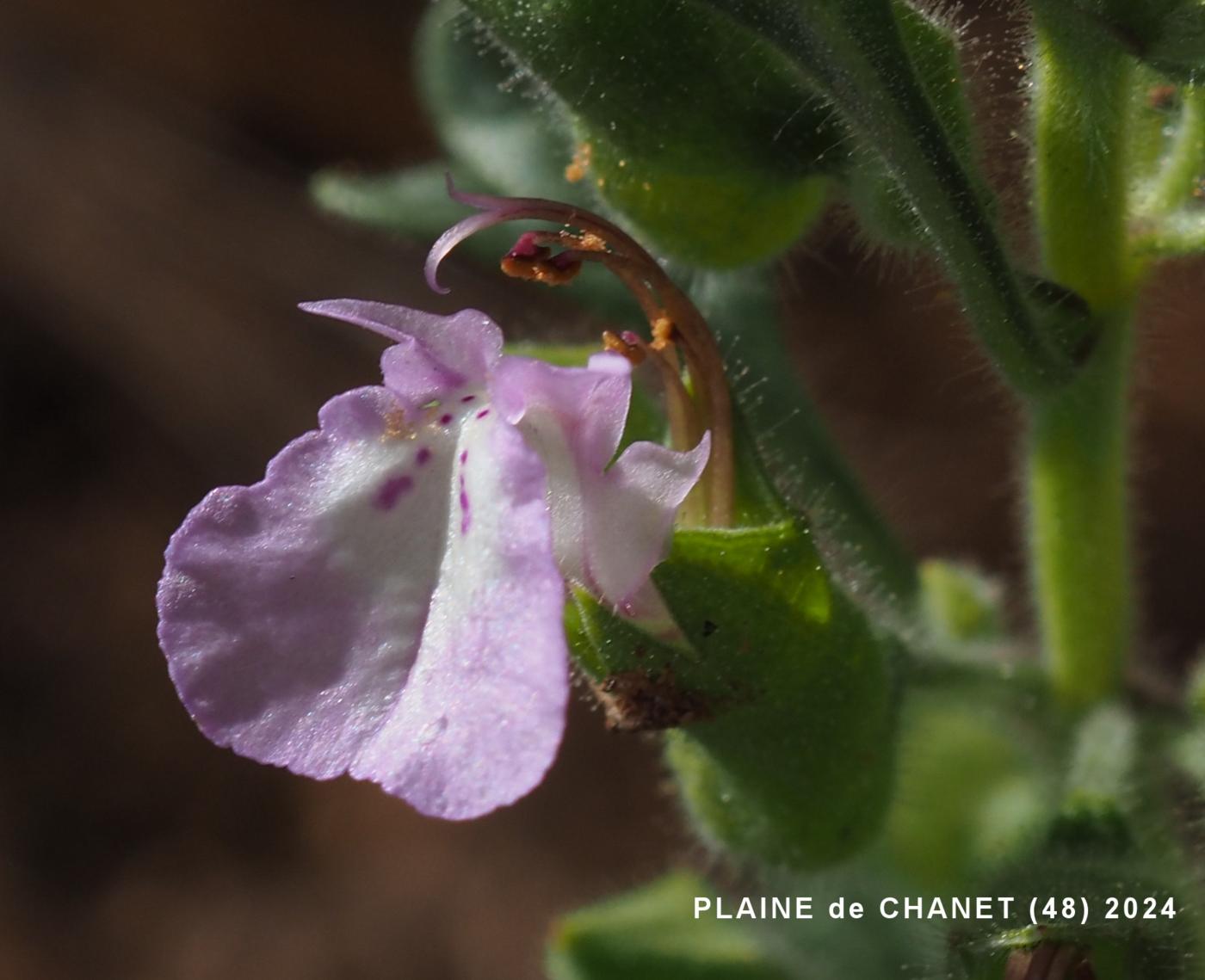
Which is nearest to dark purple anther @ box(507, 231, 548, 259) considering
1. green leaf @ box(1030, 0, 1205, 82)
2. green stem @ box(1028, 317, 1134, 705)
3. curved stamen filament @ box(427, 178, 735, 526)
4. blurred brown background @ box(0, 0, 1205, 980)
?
curved stamen filament @ box(427, 178, 735, 526)

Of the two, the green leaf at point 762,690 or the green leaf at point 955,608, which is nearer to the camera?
the green leaf at point 762,690

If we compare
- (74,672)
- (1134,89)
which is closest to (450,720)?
(1134,89)

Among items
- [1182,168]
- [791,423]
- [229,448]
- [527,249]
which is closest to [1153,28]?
[1182,168]

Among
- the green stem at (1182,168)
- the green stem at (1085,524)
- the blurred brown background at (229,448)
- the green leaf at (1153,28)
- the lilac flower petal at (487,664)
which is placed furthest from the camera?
the blurred brown background at (229,448)

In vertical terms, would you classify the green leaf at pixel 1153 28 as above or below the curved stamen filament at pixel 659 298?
above

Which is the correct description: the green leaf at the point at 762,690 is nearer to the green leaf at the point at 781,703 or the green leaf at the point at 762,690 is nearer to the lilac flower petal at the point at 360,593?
the green leaf at the point at 781,703

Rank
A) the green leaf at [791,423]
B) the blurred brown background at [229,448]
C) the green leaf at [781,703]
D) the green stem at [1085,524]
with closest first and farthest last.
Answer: the green leaf at [781,703], the green stem at [1085,524], the green leaf at [791,423], the blurred brown background at [229,448]

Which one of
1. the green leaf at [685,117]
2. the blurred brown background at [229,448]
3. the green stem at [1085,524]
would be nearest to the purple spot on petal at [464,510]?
the green leaf at [685,117]
